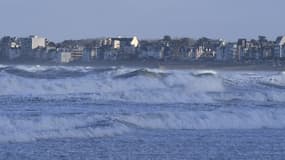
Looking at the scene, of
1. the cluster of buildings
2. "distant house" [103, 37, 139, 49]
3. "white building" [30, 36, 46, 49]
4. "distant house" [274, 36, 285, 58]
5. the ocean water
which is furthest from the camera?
"distant house" [103, 37, 139, 49]

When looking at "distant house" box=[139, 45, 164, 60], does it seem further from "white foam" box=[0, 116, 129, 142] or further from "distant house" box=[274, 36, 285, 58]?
"white foam" box=[0, 116, 129, 142]

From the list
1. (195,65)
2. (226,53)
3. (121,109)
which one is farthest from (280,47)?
(121,109)

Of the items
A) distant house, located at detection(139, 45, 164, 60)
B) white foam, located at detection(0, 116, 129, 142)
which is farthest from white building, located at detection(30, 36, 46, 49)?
white foam, located at detection(0, 116, 129, 142)

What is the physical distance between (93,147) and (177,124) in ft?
14.4

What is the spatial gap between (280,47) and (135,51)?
15153 millimetres

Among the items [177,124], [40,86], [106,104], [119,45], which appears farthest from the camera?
[119,45]

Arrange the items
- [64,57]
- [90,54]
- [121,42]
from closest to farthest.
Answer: [64,57], [90,54], [121,42]

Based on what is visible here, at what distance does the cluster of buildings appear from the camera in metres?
94.1

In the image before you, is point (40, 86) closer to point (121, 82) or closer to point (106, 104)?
point (121, 82)

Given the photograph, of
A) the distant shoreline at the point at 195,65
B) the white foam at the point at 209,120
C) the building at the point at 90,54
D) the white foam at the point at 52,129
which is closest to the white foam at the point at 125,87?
→ the white foam at the point at 209,120

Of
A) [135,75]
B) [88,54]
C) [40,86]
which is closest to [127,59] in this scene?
[88,54]

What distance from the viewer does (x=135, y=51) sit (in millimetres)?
98250

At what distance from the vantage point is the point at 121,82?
39750 millimetres

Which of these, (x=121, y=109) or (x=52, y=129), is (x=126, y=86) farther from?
(x=52, y=129)
